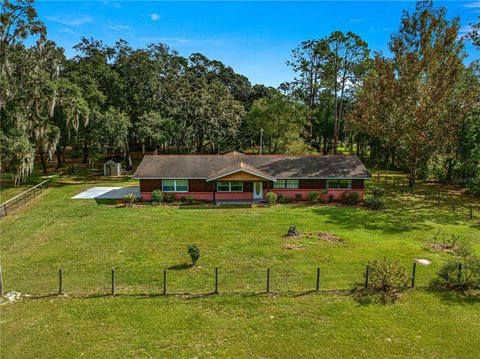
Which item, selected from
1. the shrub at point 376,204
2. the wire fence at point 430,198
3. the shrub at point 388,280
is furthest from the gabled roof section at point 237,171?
the shrub at point 388,280

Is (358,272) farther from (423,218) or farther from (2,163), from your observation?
(2,163)

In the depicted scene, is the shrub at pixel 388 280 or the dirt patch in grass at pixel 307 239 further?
the dirt patch in grass at pixel 307 239

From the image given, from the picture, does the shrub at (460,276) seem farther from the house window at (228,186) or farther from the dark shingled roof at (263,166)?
the house window at (228,186)

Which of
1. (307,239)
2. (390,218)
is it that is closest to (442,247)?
(390,218)

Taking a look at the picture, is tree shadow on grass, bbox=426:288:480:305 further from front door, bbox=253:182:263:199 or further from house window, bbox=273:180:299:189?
front door, bbox=253:182:263:199

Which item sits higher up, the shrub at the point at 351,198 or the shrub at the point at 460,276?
the shrub at the point at 351,198

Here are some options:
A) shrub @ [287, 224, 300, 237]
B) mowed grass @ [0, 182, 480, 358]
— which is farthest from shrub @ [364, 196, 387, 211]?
shrub @ [287, 224, 300, 237]

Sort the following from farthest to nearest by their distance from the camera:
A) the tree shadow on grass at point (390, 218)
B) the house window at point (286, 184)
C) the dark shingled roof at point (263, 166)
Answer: the house window at point (286, 184) < the dark shingled roof at point (263, 166) < the tree shadow on grass at point (390, 218)

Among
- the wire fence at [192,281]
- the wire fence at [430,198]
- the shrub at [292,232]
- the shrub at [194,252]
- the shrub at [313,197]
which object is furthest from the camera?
the shrub at [313,197]

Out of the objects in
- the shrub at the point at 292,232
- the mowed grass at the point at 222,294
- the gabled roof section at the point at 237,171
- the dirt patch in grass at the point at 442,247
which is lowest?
the mowed grass at the point at 222,294
